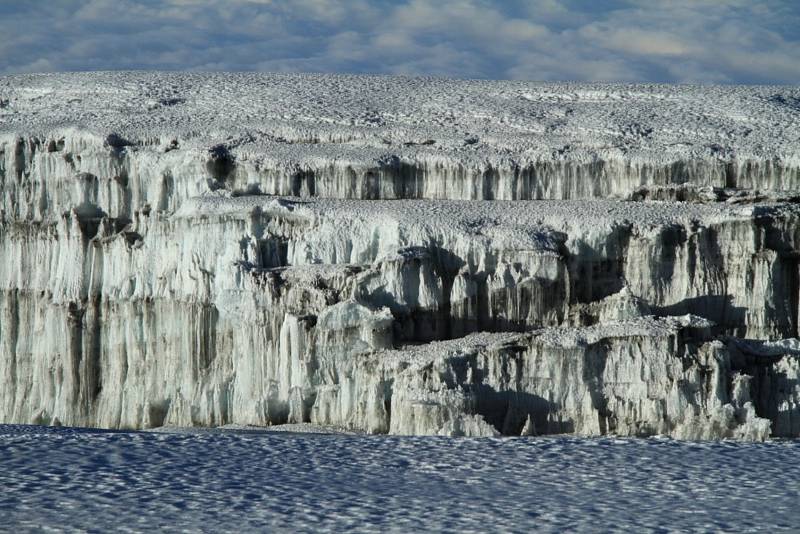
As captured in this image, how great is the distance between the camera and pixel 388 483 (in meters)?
17.3

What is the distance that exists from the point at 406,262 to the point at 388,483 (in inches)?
403

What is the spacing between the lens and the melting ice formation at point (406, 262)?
2486cm

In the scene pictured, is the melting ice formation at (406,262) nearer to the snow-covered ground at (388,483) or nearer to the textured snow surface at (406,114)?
the textured snow surface at (406,114)

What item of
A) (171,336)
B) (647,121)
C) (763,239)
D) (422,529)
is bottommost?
(422,529)

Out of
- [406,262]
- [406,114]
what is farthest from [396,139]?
[406,262]

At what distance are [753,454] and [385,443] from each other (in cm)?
583

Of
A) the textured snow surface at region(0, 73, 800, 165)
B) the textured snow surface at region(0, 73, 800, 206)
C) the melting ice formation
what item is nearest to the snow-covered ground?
the melting ice formation

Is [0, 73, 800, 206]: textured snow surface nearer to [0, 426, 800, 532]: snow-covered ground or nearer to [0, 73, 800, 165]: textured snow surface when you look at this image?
[0, 73, 800, 165]: textured snow surface

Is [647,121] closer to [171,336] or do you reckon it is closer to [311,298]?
[311,298]

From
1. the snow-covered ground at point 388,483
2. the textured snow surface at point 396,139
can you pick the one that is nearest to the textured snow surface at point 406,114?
the textured snow surface at point 396,139

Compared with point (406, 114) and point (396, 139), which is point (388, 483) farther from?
point (406, 114)

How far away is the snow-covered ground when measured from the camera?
15102 millimetres

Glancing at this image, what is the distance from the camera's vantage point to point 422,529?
14.8 m

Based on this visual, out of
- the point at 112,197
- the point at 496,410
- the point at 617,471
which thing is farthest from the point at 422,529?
the point at 112,197
